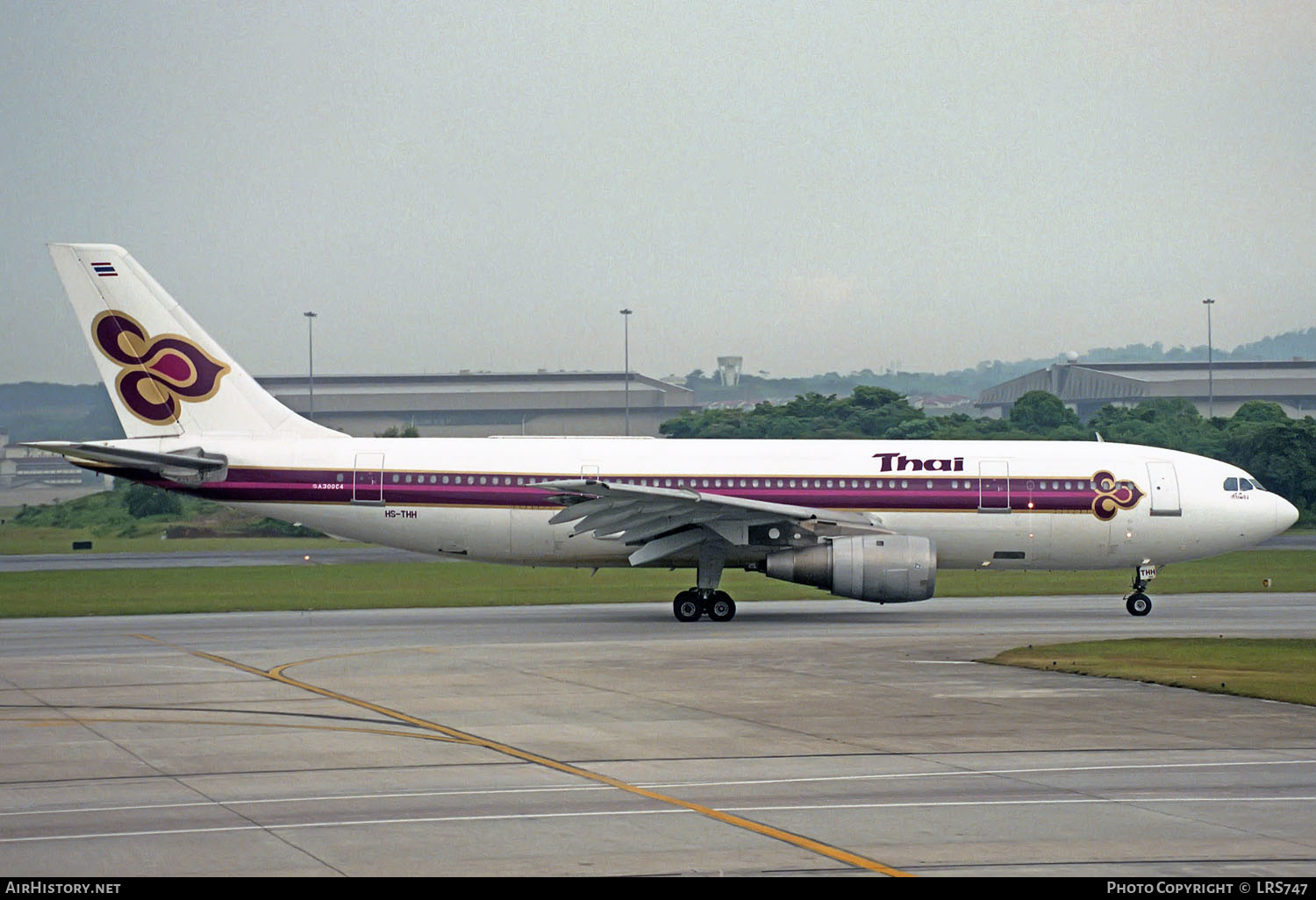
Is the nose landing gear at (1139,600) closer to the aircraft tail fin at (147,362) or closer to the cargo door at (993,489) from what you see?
the cargo door at (993,489)

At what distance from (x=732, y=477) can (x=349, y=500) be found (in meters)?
9.53

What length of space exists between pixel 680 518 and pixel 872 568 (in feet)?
15.4

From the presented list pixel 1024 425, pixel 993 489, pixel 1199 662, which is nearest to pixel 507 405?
pixel 1024 425

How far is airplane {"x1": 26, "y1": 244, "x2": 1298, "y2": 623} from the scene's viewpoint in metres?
36.8

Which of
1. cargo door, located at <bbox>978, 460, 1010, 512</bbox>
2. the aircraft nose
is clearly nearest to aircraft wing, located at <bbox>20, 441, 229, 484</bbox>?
cargo door, located at <bbox>978, 460, 1010, 512</bbox>

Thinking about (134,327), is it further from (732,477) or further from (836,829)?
(836,829)

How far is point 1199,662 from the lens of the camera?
85.0ft

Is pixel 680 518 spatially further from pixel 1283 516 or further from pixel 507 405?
pixel 507 405

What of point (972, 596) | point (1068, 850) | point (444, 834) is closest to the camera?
point (1068, 850)

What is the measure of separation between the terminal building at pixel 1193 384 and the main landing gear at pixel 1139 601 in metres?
99.8

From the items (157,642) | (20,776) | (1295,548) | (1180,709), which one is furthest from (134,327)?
(1295,548)

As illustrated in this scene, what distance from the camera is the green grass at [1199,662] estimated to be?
75.0 feet

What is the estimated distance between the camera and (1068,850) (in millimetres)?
12336

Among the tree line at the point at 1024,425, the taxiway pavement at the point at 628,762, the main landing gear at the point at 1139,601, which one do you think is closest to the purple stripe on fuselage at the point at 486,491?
the main landing gear at the point at 1139,601
